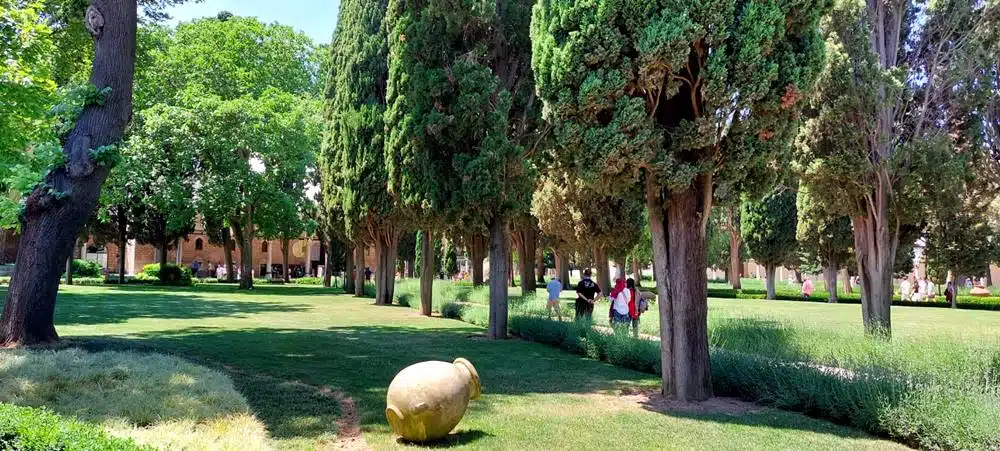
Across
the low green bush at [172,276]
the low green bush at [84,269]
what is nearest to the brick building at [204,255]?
the low green bush at [84,269]

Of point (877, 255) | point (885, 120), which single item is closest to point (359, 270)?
point (877, 255)

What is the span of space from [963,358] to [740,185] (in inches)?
134

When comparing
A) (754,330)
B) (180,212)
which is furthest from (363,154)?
(754,330)

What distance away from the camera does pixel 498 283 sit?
1452 centimetres

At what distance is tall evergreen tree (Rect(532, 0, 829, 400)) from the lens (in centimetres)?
731

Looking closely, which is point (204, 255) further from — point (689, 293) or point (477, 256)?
point (689, 293)

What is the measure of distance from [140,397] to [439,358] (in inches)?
217

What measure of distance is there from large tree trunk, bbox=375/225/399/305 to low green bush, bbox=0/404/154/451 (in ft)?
68.4

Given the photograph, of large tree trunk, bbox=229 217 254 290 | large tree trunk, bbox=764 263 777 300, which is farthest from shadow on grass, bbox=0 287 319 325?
large tree trunk, bbox=764 263 777 300

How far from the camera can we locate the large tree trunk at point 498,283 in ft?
47.8

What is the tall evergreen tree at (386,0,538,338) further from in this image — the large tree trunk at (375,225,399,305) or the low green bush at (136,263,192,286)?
the low green bush at (136,263,192,286)

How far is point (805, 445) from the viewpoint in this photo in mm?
5922

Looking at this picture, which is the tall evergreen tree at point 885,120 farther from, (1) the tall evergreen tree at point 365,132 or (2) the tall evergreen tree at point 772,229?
(2) the tall evergreen tree at point 772,229

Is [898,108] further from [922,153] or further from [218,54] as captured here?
[218,54]
